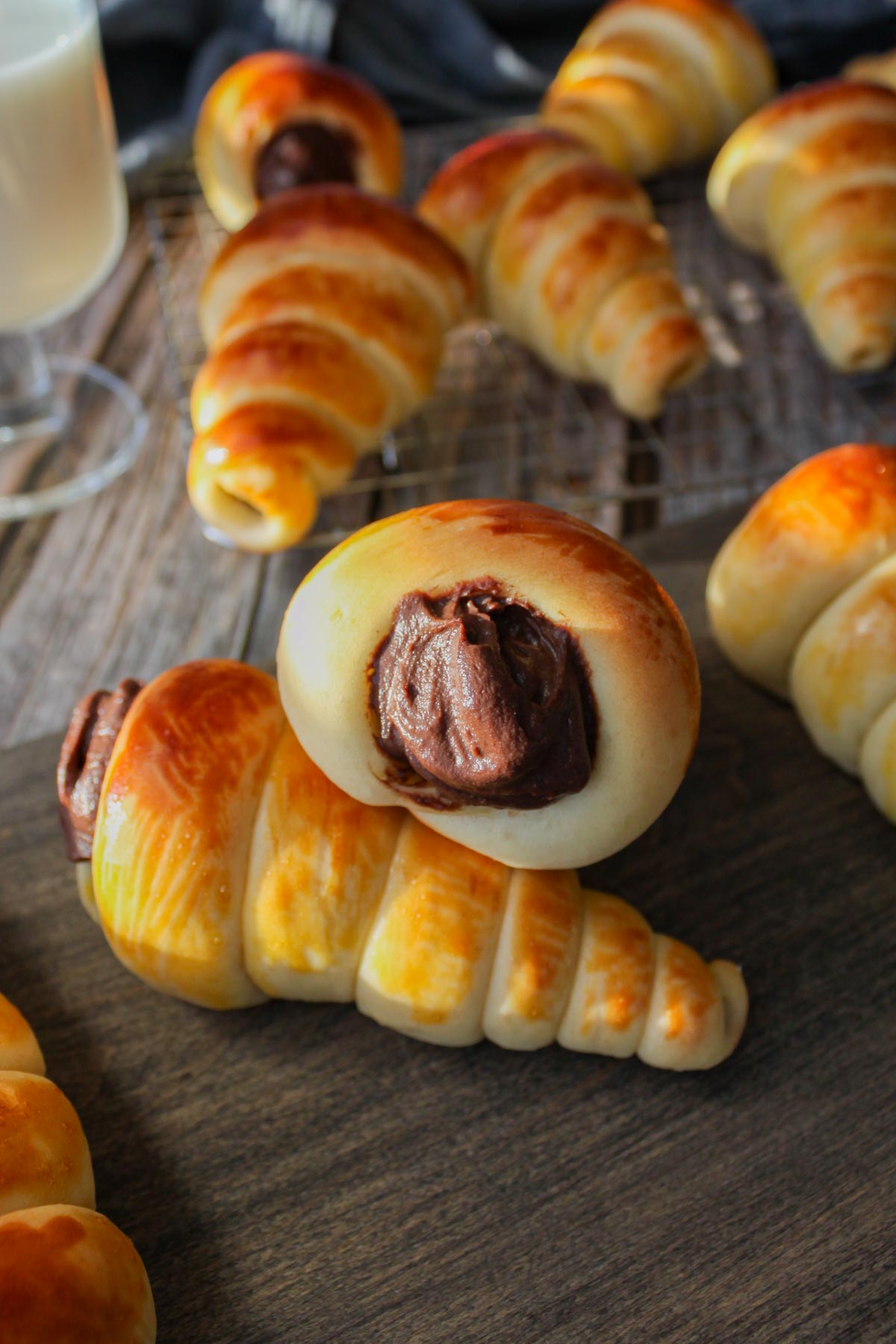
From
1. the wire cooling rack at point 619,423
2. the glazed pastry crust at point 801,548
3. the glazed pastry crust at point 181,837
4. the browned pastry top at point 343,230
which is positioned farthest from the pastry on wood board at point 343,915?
the browned pastry top at point 343,230

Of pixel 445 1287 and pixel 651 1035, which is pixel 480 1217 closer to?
pixel 445 1287

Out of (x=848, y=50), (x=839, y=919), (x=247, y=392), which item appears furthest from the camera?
(x=848, y=50)

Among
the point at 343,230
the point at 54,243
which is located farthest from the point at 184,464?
the point at 343,230

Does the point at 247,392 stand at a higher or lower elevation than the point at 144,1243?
higher

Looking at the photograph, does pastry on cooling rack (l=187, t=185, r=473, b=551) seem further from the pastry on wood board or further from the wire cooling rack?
the pastry on wood board

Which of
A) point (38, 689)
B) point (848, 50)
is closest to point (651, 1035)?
point (38, 689)

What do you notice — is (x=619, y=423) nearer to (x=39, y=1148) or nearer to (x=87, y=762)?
(x=87, y=762)

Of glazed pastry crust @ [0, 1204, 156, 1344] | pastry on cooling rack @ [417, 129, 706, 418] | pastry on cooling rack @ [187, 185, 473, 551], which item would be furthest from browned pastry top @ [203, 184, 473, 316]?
glazed pastry crust @ [0, 1204, 156, 1344]

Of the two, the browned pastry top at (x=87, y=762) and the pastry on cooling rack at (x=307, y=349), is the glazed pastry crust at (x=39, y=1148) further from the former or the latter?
the pastry on cooling rack at (x=307, y=349)
